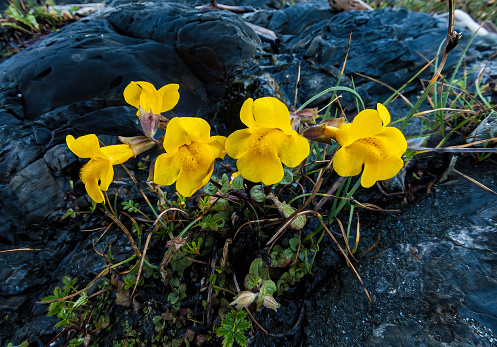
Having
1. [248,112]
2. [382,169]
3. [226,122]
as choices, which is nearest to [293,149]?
[248,112]

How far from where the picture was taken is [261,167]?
100cm

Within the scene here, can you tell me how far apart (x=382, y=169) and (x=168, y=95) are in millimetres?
955

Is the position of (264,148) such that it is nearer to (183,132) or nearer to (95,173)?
(183,132)

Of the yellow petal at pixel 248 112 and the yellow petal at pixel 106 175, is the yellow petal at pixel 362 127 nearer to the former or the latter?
the yellow petal at pixel 248 112

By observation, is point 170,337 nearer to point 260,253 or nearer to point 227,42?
point 260,253

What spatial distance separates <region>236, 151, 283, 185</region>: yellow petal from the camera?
0.99 m

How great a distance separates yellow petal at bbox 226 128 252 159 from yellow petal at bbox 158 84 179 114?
0.38 m

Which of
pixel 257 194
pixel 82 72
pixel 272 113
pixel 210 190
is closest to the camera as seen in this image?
pixel 272 113

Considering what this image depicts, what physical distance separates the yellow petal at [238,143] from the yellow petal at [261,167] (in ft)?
0.09

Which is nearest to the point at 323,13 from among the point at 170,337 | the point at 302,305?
the point at 302,305

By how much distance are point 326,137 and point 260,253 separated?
731 millimetres

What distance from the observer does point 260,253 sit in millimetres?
1423

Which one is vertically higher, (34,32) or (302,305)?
(34,32)

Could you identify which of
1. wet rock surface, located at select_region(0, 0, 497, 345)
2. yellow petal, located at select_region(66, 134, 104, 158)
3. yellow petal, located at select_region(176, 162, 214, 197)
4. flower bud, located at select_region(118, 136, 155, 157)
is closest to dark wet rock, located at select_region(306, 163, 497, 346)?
wet rock surface, located at select_region(0, 0, 497, 345)
